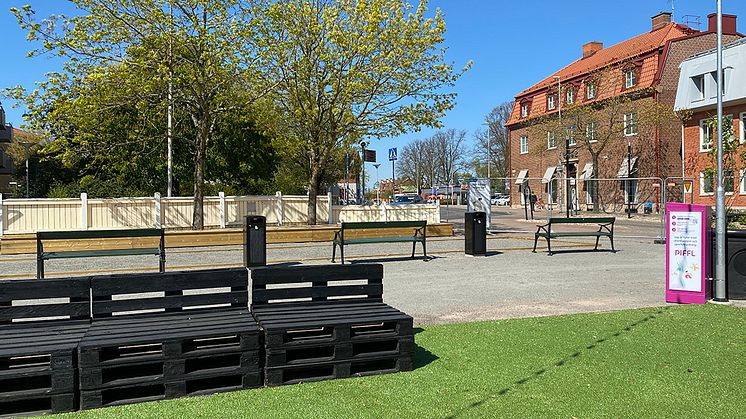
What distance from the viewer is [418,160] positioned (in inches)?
4097

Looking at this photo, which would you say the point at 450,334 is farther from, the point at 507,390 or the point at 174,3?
the point at 174,3

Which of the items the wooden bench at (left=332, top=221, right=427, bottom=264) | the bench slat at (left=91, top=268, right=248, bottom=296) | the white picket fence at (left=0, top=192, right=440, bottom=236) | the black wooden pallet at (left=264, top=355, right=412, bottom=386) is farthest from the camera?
the white picket fence at (left=0, top=192, right=440, bottom=236)

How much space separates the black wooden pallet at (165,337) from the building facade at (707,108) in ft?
106

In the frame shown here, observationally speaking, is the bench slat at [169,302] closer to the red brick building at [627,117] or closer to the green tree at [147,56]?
the green tree at [147,56]

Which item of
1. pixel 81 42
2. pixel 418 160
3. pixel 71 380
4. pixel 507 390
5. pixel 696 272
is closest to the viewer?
pixel 71 380

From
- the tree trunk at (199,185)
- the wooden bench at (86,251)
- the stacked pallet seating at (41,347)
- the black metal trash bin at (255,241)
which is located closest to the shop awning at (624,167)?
the tree trunk at (199,185)

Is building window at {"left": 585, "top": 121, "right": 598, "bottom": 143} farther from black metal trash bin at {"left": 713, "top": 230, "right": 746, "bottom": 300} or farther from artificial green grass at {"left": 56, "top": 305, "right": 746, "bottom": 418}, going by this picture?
artificial green grass at {"left": 56, "top": 305, "right": 746, "bottom": 418}

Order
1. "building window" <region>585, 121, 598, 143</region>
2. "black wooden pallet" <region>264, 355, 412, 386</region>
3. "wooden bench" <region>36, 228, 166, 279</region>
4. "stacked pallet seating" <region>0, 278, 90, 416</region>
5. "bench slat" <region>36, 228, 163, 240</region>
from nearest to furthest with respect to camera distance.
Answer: "stacked pallet seating" <region>0, 278, 90, 416</region>, "black wooden pallet" <region>264, 355, 412, 386</region>, "wooden bench" <region>36, 228, 166, 279</region>, "bench slat" <region>36, 228, 163, 240</region>, "building window" <region>585, 121, 598, 143</region>

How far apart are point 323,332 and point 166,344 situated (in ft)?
4.34

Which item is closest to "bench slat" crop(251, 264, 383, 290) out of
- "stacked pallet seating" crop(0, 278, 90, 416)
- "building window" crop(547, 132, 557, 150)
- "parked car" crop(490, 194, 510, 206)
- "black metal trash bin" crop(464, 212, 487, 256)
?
"stacked pallet seating" crop(0, 278, 90, 416)

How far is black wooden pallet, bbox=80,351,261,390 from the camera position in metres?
4.58

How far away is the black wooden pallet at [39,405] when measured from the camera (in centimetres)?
448

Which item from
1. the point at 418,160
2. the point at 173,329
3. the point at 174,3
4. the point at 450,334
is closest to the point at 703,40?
the point at 174,3

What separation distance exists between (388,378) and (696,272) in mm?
5984
